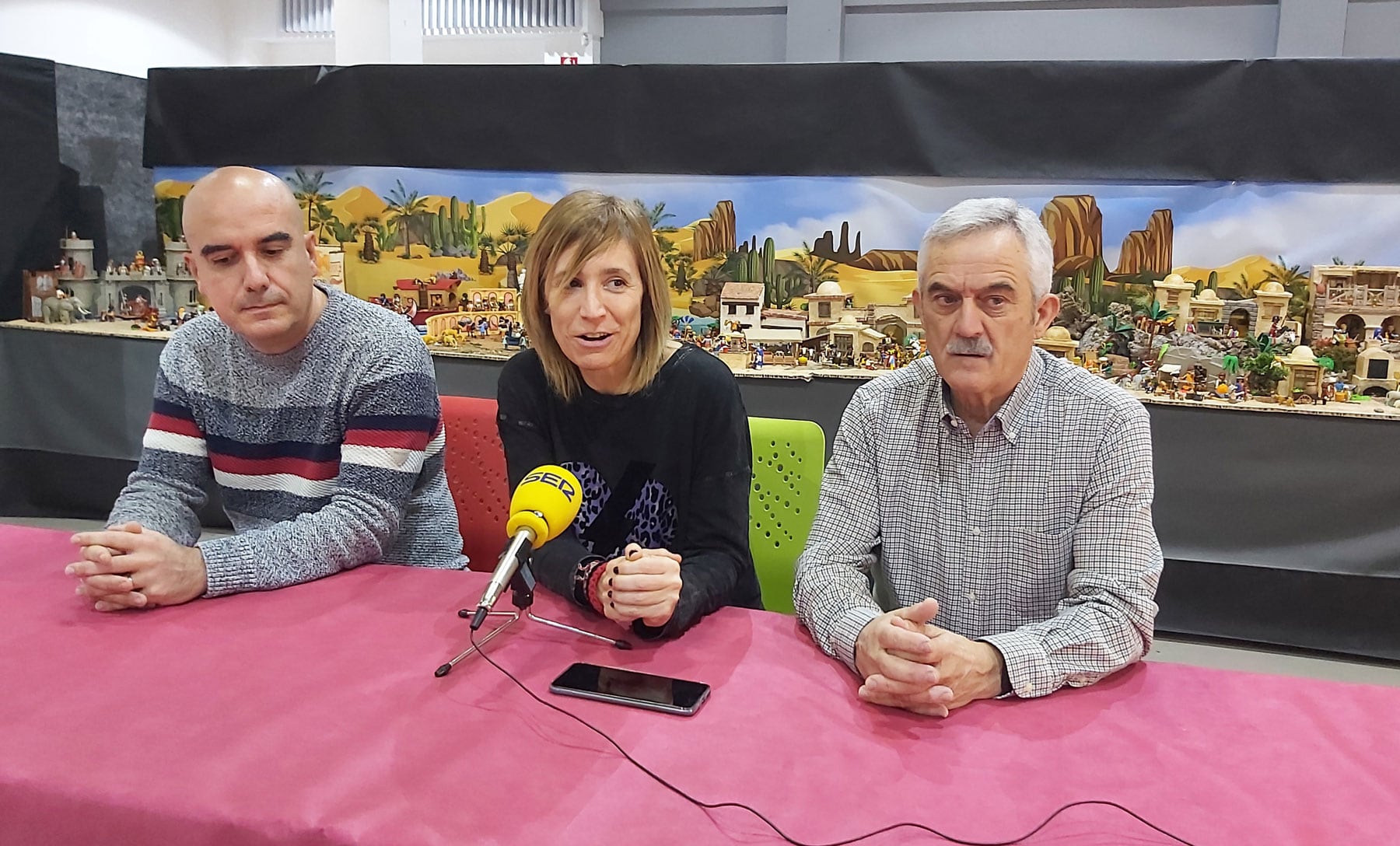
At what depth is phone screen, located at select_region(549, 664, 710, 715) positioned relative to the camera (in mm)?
1216

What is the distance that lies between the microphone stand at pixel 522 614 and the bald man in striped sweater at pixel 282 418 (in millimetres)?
363

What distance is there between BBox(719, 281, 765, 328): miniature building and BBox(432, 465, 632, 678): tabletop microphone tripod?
2639mm

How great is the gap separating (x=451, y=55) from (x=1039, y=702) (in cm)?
663

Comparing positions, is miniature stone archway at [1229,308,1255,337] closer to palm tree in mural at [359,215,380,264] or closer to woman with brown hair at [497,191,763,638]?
woman with brown hair at [497,191,763,638]

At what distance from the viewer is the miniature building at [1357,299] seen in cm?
345

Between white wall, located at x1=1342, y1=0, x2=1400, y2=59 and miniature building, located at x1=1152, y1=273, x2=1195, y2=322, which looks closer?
miniature building, located at x1=1152, y1=273, x2=1195, y2=322

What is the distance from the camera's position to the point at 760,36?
650cm

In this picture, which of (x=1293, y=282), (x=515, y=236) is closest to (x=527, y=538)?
(x=515, y=236)

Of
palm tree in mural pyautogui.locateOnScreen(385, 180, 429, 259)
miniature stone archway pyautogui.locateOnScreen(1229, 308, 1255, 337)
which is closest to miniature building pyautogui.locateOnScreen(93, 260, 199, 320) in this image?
palm tree in mural pyautogui.locateOnScreen(385, 180, 429, 259)

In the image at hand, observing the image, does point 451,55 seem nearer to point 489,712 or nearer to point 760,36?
point 760,36

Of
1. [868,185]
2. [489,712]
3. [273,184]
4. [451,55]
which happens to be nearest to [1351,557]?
[868,185]

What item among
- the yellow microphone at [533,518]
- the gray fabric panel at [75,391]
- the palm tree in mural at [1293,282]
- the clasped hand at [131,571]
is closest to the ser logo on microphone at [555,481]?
the yellow microphone at [533,518]

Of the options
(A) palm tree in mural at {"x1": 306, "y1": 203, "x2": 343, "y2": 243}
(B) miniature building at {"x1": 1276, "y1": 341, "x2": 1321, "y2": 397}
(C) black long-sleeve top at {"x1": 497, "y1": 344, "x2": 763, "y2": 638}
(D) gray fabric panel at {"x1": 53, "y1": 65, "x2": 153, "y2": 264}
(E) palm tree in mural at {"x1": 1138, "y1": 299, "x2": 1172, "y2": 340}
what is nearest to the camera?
(C) black long-sleeve top at {"x1": 497, "y1": 344, "x2": 763, "y2": 638}

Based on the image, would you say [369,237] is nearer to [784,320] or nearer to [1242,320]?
[784,320]
